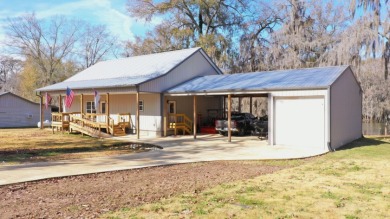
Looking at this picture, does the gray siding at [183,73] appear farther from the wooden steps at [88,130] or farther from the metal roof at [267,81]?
the wooden steps at [88,130]

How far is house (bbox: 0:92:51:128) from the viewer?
30.8 metres

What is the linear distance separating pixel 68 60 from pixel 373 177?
167 feet

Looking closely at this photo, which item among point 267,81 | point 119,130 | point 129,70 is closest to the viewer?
point 267,81

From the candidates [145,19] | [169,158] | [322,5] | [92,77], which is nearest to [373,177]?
[169,158]

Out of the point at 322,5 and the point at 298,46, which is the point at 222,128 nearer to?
the point at 298,46

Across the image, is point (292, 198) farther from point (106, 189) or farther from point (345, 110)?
point (345, 110)

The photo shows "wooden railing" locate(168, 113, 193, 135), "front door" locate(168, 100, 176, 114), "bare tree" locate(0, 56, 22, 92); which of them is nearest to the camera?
"wooden railing" locate(168, 113, 193, 135)

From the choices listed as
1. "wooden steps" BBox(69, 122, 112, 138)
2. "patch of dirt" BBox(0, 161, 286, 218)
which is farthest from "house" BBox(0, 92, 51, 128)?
"patch of dirt" BBox(0, 161, 286, 218)

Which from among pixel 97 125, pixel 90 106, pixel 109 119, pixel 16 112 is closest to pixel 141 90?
pixel 109 119

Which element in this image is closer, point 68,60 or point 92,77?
point 92,77

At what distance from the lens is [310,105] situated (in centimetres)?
1484

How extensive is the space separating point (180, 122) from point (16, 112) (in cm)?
1797

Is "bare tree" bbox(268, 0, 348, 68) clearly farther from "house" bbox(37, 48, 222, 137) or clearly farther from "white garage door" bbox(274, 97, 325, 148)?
"white garage door" bbox(274, 97, 325, 148)

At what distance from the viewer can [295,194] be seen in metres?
6.93
